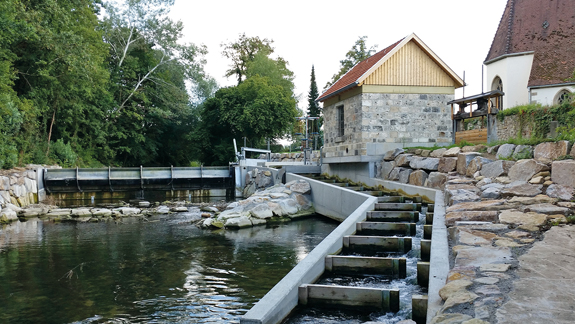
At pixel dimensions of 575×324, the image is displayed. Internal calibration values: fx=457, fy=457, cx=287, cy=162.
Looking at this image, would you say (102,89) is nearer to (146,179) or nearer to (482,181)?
(146,179)

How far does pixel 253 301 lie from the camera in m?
6.52

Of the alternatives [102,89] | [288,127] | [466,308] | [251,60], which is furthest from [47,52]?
[251,60]

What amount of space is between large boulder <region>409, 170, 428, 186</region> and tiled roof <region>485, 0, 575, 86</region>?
51.5ft

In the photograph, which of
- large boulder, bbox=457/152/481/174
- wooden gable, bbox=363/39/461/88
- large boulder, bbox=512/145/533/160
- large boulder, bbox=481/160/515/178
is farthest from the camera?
wooden gable, bbox=363/39/461/88

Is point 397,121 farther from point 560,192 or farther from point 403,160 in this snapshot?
point 560,192

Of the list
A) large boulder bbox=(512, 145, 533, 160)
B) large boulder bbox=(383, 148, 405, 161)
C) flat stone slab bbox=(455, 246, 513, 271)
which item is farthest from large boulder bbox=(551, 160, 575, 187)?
large boulder bbox=(383, 148, 405, 161)

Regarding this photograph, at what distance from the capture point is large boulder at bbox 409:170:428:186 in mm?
12273

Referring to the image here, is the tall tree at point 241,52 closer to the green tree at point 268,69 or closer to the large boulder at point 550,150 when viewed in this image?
the green tree at point 268,69

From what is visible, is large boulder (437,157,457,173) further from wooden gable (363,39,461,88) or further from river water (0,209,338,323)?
wooden gable (363,39,461,88)

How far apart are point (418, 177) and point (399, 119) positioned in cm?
383

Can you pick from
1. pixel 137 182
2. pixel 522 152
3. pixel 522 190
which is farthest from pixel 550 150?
pixel 137 182

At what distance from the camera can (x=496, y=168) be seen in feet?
30.2

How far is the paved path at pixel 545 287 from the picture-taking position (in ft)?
10.2

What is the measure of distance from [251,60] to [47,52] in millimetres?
27955
